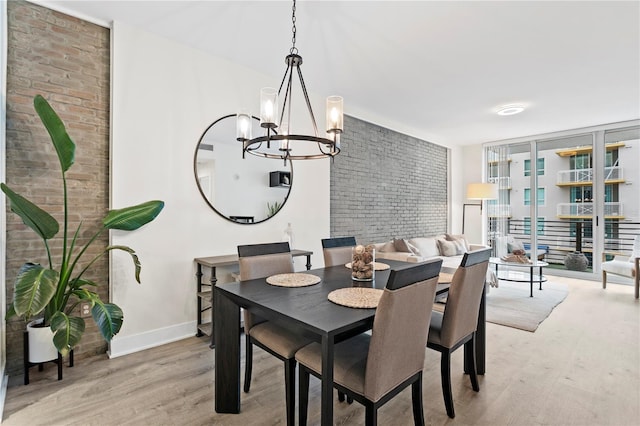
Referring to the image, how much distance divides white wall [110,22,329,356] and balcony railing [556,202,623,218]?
5.97 metres

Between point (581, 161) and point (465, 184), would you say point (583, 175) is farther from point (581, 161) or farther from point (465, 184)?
point (465, 184)

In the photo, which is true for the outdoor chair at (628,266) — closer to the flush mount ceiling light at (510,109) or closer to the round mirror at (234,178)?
the flush mount ceiling light at (510,109)

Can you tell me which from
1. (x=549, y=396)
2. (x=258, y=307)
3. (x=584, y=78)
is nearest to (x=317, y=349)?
(x=258, y=307)

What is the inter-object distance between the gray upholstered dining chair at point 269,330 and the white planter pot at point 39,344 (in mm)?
1380

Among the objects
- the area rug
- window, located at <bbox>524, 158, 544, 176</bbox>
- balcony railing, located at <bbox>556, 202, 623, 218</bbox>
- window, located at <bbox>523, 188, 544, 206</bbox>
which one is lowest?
the area rug

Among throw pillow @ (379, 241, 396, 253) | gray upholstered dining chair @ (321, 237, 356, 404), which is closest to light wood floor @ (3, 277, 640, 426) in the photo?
gray upholstered dining chair @ (321, 237, 356, 404)

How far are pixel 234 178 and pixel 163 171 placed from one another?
72 cm

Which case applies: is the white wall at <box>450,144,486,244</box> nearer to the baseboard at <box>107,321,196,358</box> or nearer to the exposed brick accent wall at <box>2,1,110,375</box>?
the baseboard at <box>107,321,196,358</box>

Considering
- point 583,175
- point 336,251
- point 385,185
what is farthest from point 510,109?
point 336,251

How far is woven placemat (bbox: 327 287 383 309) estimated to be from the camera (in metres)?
1.65

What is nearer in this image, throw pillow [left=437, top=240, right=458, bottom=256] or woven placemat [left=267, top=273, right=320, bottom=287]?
woven placemat [left=267, top=273, right=320, bottom=287]

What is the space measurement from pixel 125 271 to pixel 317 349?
1.97 meters

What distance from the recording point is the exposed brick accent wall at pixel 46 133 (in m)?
2.37

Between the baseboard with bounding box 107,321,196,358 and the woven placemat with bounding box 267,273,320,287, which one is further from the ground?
the woven placemat with bounding box 267,273,320,287
